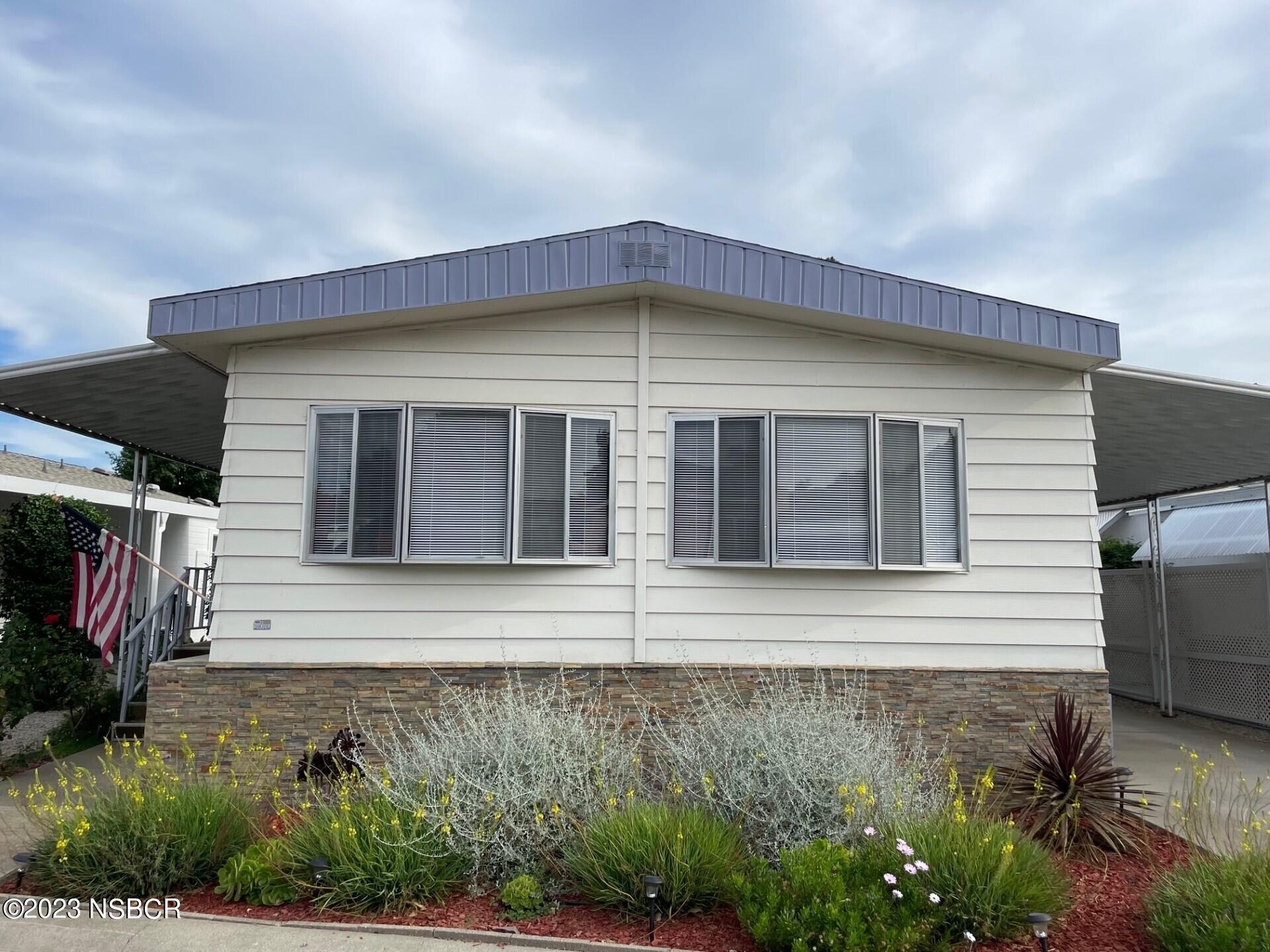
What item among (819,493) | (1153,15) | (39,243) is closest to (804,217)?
(1153,15)

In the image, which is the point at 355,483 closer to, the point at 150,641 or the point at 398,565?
the point at 398,565

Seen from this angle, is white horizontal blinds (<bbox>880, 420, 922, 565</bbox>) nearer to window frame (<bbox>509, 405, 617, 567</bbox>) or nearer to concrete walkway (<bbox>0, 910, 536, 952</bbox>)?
window frame (<bbox>509, 405, 617, 567</bbox>)

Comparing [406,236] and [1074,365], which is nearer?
[1074,365]

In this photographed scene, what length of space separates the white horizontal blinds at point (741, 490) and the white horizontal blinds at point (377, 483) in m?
2.36

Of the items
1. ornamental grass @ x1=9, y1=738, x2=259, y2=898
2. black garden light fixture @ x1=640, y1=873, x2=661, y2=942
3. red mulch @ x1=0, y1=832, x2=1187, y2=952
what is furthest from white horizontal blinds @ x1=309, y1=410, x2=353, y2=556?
black garden light fixture @ x1=640, y1=873, x2=661, y2=942

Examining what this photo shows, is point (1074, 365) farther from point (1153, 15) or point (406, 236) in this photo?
point (406, 236)

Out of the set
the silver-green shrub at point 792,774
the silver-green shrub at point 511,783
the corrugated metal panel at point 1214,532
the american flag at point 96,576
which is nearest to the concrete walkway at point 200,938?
the silver-green shrub at point 511,783

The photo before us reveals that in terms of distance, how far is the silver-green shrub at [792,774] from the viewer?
186 inches

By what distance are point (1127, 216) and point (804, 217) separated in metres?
10.7

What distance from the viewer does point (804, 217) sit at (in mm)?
25312

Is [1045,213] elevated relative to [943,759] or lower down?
elevated

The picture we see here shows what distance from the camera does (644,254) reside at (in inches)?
248

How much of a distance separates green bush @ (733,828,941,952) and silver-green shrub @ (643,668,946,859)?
45 centimetres

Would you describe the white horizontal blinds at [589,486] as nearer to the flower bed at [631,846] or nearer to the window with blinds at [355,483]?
the window with blinds at [355,483]
